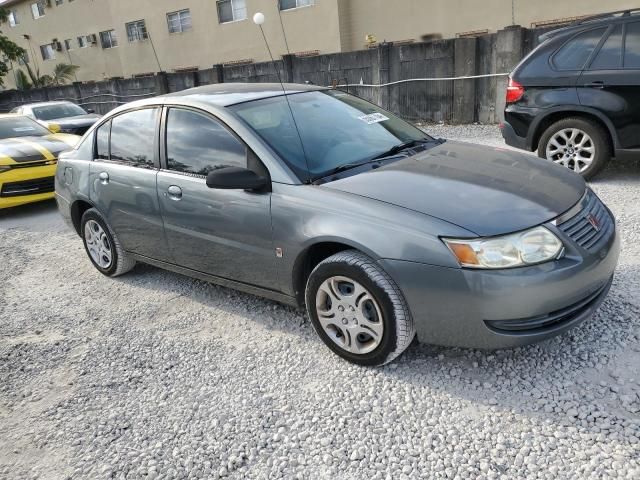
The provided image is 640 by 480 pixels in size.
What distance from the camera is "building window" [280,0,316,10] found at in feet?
62.1

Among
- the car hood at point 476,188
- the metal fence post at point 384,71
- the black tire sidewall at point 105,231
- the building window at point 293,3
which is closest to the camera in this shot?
the car hood at point 476,188

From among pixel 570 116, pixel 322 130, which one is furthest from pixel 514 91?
pixel 322 130

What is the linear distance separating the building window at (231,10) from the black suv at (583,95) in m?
17.3

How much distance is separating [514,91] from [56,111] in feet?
37.5

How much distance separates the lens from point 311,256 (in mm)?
3066

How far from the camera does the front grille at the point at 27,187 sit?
23.6 feet

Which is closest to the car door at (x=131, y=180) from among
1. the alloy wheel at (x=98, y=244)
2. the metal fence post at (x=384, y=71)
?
the alloy wheel at (x=98, y=244)

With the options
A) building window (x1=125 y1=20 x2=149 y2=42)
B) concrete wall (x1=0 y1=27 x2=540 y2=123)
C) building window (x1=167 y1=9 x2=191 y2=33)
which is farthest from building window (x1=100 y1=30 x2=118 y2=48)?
concrete wall (x1=0 y1=27 x2=540 y2=123)

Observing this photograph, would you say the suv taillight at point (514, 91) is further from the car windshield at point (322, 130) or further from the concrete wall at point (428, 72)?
the concrete wall at point (428, 72)

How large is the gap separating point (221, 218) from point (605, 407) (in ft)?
7.76

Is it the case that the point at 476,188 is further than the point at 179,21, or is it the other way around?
the point at 179,21

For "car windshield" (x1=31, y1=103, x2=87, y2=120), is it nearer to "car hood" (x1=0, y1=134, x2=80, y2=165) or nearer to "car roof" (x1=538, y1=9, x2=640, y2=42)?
"car hood" (x1=0, y1=134, x2=80, y2=165)

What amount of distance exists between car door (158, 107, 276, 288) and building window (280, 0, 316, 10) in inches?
669

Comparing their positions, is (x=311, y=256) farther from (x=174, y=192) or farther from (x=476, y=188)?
(x=174, y=192)
